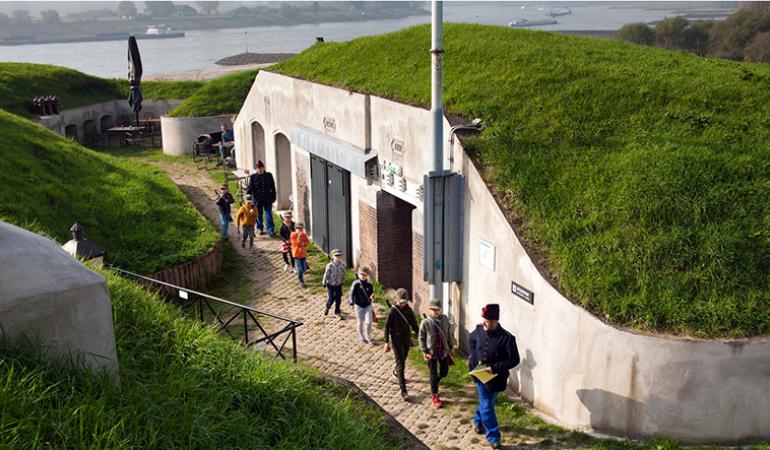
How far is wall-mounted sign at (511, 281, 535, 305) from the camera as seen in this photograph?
9336mm

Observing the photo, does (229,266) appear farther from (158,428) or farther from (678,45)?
(678,45)

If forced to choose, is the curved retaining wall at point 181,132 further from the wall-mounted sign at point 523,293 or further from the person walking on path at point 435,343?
the wall-mounted sign at point 523,293

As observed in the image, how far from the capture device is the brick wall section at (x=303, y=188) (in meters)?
16.8

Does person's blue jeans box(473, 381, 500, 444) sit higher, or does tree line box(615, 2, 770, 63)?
tree line box(615, 2, 770, 63)

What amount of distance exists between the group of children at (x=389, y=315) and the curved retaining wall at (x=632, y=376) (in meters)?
1.08

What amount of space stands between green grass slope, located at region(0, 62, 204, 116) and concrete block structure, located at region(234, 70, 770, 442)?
62.0ft

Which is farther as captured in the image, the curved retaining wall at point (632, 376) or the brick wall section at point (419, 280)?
the brick wall section at point (419, 280)

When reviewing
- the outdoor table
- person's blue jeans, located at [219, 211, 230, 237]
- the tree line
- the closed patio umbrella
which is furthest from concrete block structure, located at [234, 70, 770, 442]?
the tree line

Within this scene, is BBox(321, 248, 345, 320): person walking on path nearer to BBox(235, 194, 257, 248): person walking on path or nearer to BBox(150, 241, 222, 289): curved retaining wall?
BBox(150, 241, 222, 289): curved retaining wall

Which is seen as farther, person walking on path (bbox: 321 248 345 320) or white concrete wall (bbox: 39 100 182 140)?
white concrete wall (bbox: 39 100 182 140)

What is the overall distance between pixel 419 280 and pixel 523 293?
3096 mm

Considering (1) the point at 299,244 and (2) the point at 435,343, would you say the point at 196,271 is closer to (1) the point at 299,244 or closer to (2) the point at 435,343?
(1) the point at 299,244

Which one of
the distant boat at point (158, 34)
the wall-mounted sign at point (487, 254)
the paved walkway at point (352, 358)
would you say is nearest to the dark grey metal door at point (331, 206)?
the paved walkway at point (352, 358)

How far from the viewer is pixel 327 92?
1531 cm
